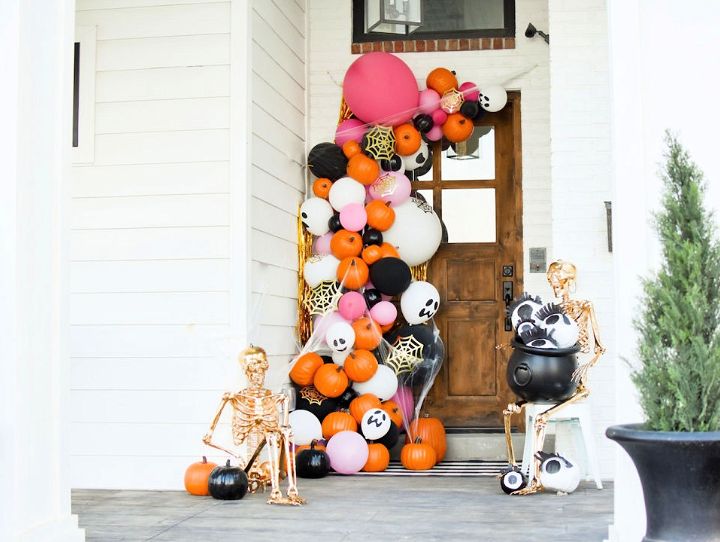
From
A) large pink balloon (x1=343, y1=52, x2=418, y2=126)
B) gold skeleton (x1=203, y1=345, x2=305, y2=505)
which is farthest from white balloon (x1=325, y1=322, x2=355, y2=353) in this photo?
large pink balloon (x1=343, y1=52, x2=418, y2=126)

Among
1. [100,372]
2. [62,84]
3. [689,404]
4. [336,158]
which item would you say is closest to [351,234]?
[336,158]

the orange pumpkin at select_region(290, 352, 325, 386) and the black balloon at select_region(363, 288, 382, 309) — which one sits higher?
the black balloon at select_region(363, 288, 382, 309)

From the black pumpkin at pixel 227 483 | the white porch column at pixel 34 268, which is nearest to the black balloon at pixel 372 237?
the black pumpkin at pixel 227 483

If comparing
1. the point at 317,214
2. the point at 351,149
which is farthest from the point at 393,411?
the point at 351,149

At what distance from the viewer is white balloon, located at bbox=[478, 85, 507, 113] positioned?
6.25m

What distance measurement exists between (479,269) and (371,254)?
2.96 feet

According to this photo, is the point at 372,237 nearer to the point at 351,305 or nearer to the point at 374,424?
the point at 351,305

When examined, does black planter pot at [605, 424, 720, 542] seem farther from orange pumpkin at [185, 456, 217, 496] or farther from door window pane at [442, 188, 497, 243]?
door window pane at [442, 188, 497, 243]

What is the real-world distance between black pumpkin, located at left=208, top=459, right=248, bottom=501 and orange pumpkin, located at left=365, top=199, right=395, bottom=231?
73.7 inches

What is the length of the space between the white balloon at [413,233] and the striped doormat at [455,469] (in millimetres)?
1293

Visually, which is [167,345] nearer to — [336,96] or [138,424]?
[138,424]

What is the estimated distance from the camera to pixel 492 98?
625 centimetres

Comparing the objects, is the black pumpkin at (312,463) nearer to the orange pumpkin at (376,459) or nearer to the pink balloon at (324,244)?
the orange pumpkin at (376,459)

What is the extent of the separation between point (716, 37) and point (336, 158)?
318 cm
